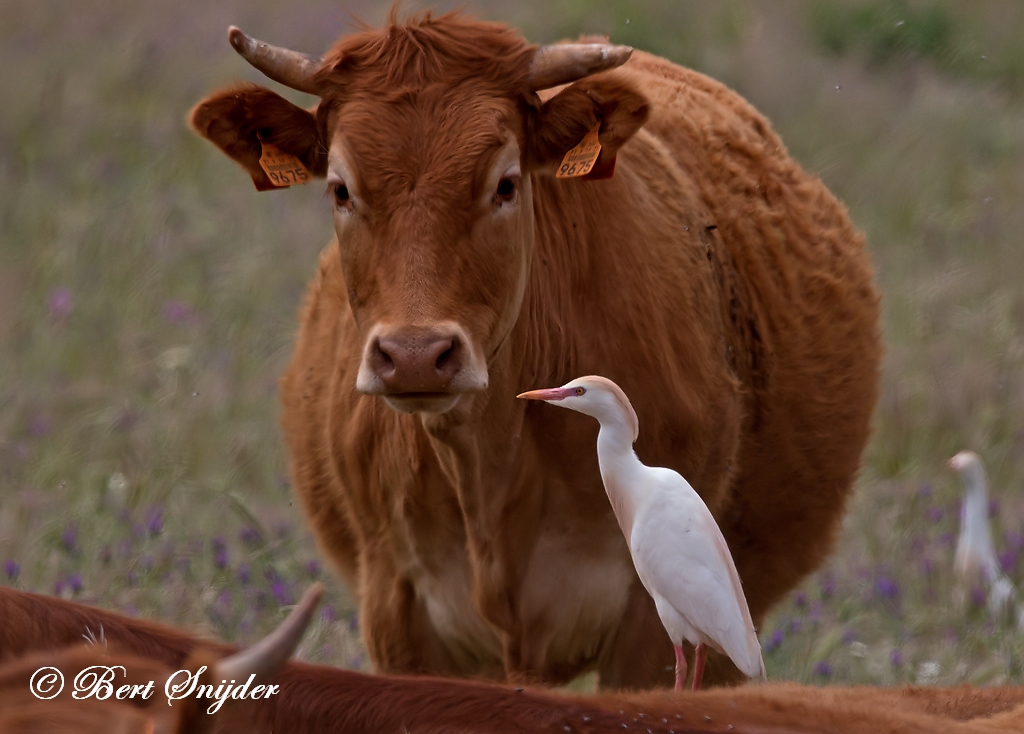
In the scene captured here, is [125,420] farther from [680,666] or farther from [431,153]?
[680,666]

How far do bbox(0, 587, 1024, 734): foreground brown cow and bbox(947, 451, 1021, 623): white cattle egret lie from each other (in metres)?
3.13

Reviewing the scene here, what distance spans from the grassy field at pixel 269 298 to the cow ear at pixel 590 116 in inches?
27.8

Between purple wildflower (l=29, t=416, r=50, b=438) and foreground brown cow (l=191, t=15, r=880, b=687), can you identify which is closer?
foreground brown cow (l=191, t=15, r=880, b=687)

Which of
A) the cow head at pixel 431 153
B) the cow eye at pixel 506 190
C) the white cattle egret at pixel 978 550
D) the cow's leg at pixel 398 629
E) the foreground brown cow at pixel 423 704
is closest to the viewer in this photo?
the foreground brown cow at pixel 423 704

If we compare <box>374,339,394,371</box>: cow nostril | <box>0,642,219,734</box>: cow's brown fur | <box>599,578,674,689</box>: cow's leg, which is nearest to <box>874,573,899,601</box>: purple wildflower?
<box>599,578,674,689</box>: cow's leg

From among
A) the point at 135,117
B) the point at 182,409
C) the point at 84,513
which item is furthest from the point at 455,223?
the point at 135,117

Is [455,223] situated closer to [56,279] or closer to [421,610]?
[421,610]

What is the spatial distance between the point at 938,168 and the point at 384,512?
29.2ft

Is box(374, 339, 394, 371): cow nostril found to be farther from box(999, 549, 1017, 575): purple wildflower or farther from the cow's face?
box(999, 549, 1017, 575): purple wildflower

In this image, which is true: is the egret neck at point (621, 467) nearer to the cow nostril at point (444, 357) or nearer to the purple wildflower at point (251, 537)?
the cow nostril at point (444, 357)

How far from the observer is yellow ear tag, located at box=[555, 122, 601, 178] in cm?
421

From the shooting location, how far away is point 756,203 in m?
5.73

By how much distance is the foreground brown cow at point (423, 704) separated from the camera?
8.07ft

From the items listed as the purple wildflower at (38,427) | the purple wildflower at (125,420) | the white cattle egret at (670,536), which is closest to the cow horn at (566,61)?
the white cattle egret at (670,536)
